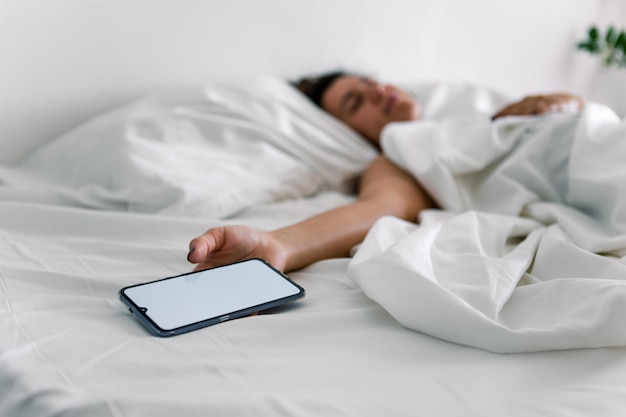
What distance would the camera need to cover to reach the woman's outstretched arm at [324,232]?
0.79 meters

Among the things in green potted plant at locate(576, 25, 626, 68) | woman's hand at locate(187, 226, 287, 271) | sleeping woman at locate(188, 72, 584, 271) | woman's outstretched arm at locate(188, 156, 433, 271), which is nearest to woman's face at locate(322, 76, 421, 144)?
sleeping woman at locate(188, 72, 584, 271)

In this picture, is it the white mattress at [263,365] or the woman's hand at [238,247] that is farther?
the woman's hand at [238,247]

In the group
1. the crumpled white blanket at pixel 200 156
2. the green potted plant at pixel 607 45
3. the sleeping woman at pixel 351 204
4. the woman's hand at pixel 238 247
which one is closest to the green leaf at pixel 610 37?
the green potted plant at pixel 607 45

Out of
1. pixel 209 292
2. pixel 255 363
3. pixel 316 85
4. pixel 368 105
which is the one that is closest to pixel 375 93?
pixel 368 105

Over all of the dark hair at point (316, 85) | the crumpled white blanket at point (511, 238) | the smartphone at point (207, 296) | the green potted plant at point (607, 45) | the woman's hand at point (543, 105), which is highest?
the green potted plant at point (607, 45)

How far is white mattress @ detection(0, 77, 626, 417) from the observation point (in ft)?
1.72

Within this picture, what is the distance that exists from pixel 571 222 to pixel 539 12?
5.02ft

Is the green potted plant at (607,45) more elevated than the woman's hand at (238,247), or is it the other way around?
the green potted plant at (607,45)

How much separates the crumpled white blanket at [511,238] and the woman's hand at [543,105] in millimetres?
113

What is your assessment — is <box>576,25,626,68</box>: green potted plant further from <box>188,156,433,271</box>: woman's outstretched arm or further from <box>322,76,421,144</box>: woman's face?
<box>188,156,433,271</box>: woman's outstretched arm

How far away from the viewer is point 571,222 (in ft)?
2.94

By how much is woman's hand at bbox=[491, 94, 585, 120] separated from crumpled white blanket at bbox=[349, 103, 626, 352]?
0.37ft

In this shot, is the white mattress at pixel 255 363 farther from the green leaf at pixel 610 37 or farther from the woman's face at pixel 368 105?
the green leaf at pixel 610 37

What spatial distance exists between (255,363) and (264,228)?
408 millimetres
